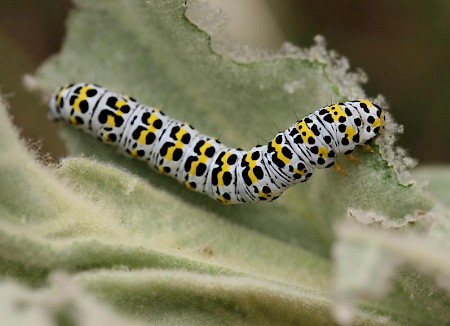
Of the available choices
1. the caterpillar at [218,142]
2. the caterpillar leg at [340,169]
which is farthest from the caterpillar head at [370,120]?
the caterpillar leg at [340,169]

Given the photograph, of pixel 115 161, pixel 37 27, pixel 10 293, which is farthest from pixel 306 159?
pixel 37 27

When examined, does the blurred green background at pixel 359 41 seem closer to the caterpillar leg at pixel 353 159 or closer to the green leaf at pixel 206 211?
the green leaf at pixel 206 211

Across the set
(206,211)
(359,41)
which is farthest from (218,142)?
(359,41)

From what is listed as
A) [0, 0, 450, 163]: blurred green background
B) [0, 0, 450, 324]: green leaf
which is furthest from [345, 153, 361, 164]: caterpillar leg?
[0, 0, 450, 163]: blurred green background

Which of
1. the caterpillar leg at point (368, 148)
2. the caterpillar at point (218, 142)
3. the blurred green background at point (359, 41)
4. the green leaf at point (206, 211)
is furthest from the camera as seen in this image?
the blurred green background at point (359, 41)

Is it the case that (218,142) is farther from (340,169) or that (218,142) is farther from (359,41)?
(359,41)

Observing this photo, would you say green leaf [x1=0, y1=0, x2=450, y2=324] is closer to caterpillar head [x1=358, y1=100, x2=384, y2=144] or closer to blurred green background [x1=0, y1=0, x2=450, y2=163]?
caterpillar head [x1=358, y1=100, x2=384, y2=144]
